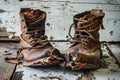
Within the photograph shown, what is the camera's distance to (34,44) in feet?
3.80

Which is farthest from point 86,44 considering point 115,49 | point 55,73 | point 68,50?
point 115,49

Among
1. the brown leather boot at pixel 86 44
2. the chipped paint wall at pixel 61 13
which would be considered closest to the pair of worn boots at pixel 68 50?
the brown leather boot at pixel 86 44

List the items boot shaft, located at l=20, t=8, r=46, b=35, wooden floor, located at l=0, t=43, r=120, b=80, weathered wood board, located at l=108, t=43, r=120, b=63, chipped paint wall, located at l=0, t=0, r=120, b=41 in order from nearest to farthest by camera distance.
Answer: wooden floor, located at l=0, t=43, r=120, b=80 → boot shaft, located at l=20, t=8, r=46, b=35 → weathered wood board, located at l=108, t=43, r=120, b=63 → chipped paint wall, located at l=0, t=0, r=120, b=41

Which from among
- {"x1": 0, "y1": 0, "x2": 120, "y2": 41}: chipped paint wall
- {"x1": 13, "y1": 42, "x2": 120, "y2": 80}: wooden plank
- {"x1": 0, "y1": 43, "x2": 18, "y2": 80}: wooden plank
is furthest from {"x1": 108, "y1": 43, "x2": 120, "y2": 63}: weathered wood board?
{"x1": 0, "y1": 43, "x2": 18, "y2": 80}: wooden plank

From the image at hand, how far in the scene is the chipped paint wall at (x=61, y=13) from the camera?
154 cm

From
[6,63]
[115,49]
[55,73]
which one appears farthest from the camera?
[115,49]

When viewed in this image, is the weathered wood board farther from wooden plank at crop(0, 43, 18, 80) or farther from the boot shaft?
wooden plank at crop(0, 43, 18, 80)

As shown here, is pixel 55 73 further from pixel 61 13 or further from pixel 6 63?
pixel 61 13

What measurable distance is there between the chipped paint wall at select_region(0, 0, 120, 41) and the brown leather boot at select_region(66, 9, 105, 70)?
0.35 m

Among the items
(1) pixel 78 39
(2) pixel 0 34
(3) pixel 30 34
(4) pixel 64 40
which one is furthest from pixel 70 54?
(2) pixel 0 34

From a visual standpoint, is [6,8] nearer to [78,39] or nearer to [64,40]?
[64,40]

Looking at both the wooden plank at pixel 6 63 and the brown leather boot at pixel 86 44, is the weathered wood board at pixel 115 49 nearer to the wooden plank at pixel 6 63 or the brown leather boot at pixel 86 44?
the brown leather boot at pixel 86 44

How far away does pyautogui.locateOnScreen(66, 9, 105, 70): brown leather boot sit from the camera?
3.58 ft

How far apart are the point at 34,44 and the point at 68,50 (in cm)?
15
